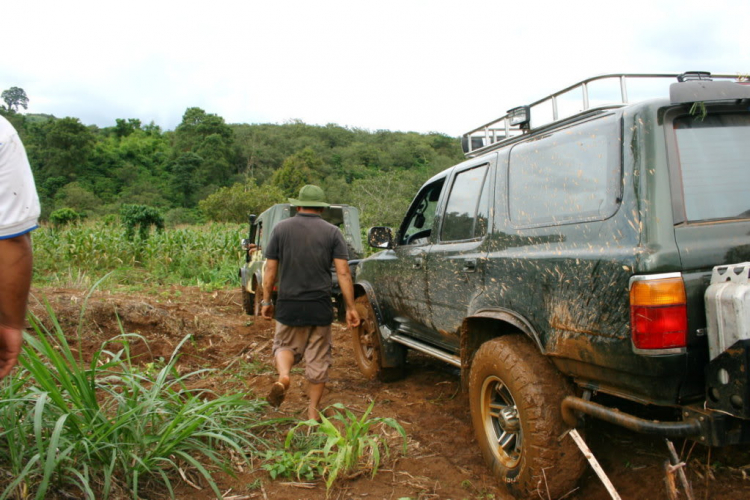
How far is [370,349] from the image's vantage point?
5.53 meters

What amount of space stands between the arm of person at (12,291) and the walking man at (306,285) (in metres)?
2.54

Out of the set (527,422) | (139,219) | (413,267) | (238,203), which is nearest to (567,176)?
(527,422)

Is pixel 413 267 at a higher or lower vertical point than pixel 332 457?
higher

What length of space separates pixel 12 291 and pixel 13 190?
1.06 feet

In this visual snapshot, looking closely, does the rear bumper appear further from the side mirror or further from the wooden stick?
the side mirror

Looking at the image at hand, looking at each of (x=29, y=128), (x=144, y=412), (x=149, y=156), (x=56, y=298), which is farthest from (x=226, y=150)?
(x=144, y=412)

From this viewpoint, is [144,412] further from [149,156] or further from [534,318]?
[149,156]

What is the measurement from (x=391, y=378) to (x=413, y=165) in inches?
2372

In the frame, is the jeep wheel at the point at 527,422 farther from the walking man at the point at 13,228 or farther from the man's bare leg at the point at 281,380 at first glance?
the walking man at the point at 13,228

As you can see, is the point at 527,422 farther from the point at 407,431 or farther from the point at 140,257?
the point at 140,257

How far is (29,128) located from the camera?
185 ft

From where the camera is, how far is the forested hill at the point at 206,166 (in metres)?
45.5

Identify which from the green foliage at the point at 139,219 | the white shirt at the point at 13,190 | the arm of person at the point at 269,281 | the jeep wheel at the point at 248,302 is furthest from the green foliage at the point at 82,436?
the green foliage at the point at 139,219

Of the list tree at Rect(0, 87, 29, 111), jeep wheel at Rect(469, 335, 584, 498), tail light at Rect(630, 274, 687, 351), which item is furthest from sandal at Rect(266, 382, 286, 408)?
tree at Rect(0, 87, 29, 111)
